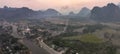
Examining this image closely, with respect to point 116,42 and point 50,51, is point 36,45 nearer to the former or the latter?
point 50,51

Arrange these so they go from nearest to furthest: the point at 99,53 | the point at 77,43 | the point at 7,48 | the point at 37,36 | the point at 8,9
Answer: the point at 99,53 → the point at 7,48 → the point at 77,43 → the point at 37,36 → the point at 8,9

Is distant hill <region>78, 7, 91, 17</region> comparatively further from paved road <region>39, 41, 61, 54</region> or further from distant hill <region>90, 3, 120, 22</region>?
paved road <region>39, 41, 61, 54</region>

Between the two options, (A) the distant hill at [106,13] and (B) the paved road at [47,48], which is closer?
(B) the paved road at [47,48]

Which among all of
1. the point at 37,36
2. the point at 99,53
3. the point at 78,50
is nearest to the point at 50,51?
the point at 78,50

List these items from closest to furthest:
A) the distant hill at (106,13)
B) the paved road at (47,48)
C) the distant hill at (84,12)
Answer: the paved road at (47,48)
the distant hill at (106,13)
the distant hill at (84,12)

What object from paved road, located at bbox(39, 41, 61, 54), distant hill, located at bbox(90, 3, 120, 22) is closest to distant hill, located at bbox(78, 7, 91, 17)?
distant hill, located at bbox(90, 3, 120, 22)

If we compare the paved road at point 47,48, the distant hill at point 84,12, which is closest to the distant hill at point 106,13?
the distant hill at point 84,12

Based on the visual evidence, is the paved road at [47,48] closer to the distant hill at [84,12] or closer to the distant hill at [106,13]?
the distant hill at [106,13]

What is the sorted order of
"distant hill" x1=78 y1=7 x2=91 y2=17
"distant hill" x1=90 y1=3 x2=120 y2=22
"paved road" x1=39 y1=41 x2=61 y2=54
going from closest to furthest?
"paved road" x1=39 y1=41 x2=61 y2=54 < "distant hill" x1=90 y1=3 x2=120 y2=22 < "distant hill" x1=78 y1=7 x2=91 y2=17

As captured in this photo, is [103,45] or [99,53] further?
[103,45]

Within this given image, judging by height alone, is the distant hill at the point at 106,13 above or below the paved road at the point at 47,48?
below

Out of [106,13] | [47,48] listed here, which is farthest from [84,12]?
[47,48]
